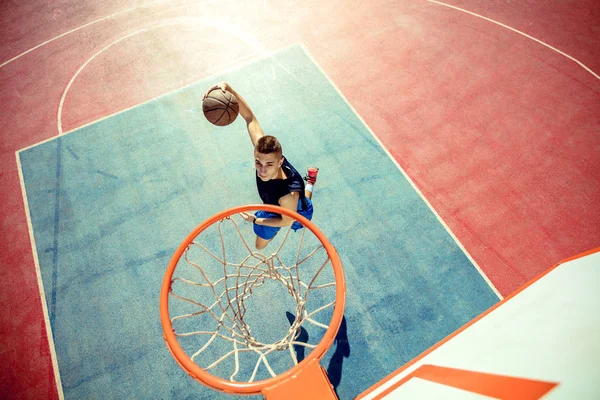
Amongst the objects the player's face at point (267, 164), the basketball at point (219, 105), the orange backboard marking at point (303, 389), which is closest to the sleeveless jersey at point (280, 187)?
the player's face at point (267, 164)

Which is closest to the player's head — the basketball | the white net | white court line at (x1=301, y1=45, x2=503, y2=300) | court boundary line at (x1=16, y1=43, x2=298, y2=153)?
the white net

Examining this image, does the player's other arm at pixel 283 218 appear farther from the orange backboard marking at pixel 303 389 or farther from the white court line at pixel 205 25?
the white court line at pixel 205 25

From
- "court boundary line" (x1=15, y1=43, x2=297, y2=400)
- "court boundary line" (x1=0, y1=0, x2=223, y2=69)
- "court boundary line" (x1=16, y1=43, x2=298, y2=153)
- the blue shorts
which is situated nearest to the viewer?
the blue shorts

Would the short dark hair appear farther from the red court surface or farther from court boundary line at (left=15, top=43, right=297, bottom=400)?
court boundary line at (left=15, top=43, right=297, bottom=400)

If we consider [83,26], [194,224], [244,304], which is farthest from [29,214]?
[83,26]

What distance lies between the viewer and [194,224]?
5199mm

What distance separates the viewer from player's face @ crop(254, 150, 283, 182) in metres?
3.38

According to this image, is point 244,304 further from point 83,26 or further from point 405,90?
point 83,26

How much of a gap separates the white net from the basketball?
144 centimetres

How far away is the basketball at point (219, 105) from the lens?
4.35 m

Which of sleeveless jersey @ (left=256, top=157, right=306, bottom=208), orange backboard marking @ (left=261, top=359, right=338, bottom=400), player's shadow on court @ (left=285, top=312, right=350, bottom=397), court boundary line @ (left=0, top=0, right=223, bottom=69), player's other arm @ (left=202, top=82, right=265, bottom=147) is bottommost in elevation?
player's shadow on court @ (left=285, top=312, right=350, bottom=397)

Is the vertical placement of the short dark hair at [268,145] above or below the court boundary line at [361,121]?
above

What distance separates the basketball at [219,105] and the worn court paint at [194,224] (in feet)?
4.41

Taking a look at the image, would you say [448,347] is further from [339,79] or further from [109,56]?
[109,56]
